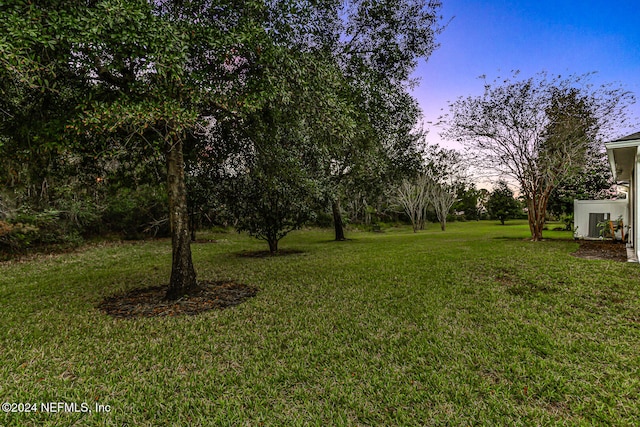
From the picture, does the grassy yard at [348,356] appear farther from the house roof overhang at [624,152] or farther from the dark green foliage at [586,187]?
the dark green foliage at [586,187]

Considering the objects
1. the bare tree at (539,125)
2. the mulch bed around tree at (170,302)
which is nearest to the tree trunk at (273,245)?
the mulch bed around tree at (170,302)

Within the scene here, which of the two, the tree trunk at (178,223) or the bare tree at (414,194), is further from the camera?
the bare tree at (414,194)

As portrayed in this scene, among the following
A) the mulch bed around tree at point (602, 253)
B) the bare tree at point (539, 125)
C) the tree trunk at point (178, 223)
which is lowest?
the mulch bed around tree at point (602, 253)

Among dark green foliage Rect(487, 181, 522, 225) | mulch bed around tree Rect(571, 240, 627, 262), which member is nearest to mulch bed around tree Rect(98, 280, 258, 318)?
mulch bed around tree Rect(571, 240, 627, 262)

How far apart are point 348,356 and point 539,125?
1347 cm

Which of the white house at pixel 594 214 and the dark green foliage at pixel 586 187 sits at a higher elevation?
the dark green foliage at pixel 586 187

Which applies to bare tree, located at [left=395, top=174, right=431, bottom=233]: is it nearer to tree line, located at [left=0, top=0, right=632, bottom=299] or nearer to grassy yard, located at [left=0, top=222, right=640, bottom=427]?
tree line, located at [left=0, top=0, right=632, bottom=299]

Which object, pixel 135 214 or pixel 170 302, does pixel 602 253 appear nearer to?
pixel 170 302

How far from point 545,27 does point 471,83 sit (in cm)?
335

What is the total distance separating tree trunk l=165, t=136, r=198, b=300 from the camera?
16.4ft

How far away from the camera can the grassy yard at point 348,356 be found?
225 centimetres

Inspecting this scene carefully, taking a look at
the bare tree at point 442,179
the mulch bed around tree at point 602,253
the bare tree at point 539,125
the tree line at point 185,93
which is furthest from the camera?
the bare tree at point 442,179

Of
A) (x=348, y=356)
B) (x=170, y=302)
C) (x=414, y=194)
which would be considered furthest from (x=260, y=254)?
(x=414, y=194)

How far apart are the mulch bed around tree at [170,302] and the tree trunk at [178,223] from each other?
256 millimetres
